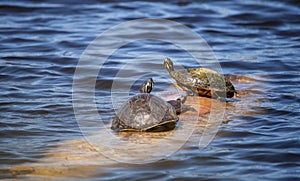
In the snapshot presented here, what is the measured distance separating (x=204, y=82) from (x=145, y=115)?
42.3 inches

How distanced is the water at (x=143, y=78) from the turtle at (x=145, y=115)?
0.32m

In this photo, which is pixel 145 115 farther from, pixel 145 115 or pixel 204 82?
pixel 204 82

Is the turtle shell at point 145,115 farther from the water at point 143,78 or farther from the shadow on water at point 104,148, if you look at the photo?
the water at point 143,78

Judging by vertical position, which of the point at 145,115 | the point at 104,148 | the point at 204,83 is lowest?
the point at 104,148

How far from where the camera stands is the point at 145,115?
16.2 feet

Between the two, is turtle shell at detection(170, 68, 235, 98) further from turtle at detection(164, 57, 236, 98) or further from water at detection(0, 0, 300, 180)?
water at detection(0, 0, 300, 180)

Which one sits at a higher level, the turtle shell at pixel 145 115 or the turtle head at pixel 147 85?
the turtle head at pixel 147 85

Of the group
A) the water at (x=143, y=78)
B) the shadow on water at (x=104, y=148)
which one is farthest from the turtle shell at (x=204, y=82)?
the water at (x=143, y=78)

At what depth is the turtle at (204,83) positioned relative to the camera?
18.9 feet

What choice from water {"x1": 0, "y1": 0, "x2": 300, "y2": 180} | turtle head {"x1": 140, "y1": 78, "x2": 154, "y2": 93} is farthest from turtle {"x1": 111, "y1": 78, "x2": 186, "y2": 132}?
water {"x1": 0, "y1": 0, "x2": 300, "y2": 180}

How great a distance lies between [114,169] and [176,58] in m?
3.69

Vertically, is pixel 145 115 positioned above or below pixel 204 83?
below

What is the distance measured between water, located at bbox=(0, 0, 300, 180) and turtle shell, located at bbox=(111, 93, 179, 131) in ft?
1.08

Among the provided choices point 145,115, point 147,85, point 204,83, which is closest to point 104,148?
point 145,115
